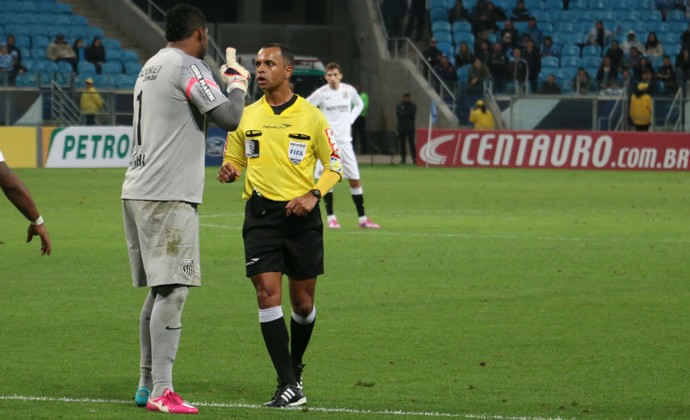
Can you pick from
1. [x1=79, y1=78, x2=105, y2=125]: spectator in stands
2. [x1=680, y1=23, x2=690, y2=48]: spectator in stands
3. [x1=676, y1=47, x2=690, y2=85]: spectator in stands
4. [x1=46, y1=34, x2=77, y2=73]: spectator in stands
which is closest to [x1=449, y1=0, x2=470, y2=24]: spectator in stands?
[x1=680, y1=23, x2=690, y2=48]: spectator in stands

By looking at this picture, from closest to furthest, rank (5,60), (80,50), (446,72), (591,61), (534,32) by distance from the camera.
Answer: (5,60) < (80,50) < (446,72) < (591,61) < (534,32)

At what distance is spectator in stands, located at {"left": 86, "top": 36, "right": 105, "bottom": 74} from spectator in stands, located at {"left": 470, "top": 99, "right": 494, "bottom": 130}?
35.8ft

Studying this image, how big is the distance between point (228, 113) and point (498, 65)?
3424 centimetres

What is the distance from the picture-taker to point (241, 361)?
30.7 ft

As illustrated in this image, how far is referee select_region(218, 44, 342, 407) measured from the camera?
805 cm

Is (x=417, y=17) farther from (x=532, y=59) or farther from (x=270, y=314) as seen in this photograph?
(x=270, y=314)

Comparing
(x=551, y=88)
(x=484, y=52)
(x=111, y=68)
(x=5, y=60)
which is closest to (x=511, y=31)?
(x=484, y=52)

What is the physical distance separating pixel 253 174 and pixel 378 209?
15172mm

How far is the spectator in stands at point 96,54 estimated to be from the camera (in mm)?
41406

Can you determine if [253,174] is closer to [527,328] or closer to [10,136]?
[527,328]

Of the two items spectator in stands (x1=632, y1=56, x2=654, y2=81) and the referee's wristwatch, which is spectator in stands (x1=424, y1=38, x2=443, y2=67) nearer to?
spectator in stands (x1=632, y1=56, x2=654, y2=81)

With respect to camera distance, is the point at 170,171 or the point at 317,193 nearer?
the point at 170,171

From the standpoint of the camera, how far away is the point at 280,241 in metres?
8.13

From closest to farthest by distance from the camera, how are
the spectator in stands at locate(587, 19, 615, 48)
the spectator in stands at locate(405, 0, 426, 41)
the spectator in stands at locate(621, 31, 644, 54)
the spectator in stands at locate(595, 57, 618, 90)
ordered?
the spectator in stands at locate(595, 57, 618, 90) < the spectator in stands at locate(621, 31, 644, 54) < the spectator in stands at locate(587, 19, 615, 48) < the spectator in stands at locate(405, 0, 426, 41)
